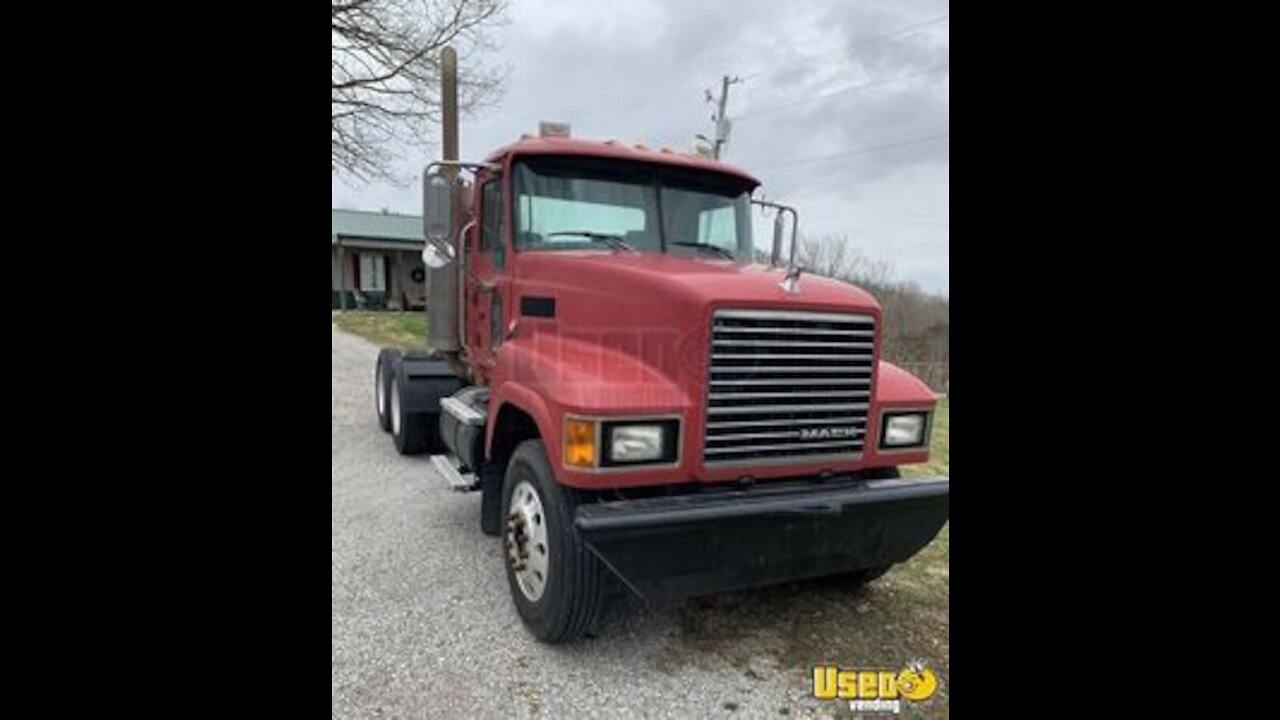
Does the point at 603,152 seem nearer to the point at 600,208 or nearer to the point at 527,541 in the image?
the point at 600,208

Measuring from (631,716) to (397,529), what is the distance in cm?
271

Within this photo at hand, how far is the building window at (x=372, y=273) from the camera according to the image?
29.4m

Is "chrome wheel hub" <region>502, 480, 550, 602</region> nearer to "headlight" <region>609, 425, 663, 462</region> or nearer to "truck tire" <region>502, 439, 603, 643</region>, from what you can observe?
"truck tire" <region>502, 439, 603, 643</region>

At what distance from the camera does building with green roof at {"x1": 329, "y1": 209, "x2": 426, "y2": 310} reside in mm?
28250

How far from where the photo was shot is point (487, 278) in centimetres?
479

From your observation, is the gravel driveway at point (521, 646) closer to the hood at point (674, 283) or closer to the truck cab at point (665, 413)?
the truck cab at point (665, 413)

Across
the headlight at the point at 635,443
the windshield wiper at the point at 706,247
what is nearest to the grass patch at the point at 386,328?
the windshield wiper at the point at 706,247

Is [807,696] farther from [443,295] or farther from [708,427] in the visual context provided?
[443,295]

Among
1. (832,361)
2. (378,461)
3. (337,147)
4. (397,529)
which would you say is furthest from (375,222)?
(832,361)

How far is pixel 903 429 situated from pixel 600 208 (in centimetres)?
224

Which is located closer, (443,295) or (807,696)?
(807,696)

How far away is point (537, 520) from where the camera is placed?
332 cm

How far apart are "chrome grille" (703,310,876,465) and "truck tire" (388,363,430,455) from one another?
462cm

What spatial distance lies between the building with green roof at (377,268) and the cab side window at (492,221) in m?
24.4
